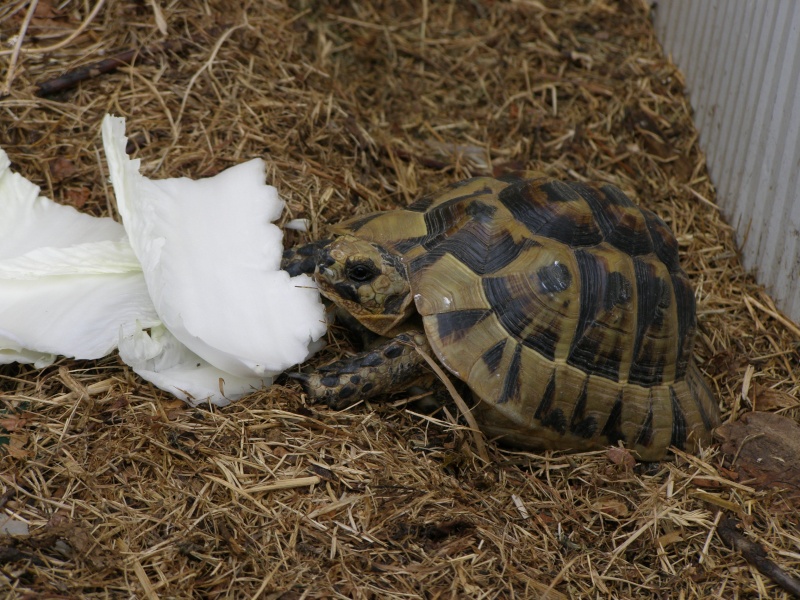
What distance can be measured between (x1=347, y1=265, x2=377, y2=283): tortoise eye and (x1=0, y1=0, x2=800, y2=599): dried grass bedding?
1.08 feet

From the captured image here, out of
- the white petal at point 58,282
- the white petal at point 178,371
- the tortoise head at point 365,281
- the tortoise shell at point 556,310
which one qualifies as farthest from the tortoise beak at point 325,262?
the white petal at point 58,282

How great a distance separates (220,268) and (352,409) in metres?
0.68

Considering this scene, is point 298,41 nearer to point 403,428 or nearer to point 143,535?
point 403,428

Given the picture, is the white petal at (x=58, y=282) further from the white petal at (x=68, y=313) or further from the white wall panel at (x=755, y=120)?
the white wall panel at (x=755, y=120)

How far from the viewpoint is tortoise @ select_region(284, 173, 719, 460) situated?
2787 mm

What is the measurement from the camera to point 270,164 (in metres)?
3.54

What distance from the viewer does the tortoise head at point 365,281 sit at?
2826 millimetres

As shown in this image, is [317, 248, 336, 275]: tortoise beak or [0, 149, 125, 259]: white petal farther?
[0, 149, 125, 259]: white petal

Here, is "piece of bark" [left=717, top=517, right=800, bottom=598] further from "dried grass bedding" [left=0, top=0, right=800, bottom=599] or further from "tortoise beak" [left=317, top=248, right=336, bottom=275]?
"tortoise beak" [left=317, top=248, right=336, bottom=275]

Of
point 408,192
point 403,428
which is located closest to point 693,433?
point 403,428

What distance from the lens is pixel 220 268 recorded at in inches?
113

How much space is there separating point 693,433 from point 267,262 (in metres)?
1.73

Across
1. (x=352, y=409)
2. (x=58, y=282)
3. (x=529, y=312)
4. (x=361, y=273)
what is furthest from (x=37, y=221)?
(x=529, y=312)

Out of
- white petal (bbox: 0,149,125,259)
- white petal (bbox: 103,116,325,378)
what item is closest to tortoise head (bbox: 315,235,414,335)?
white petal (bbox: 103,116,325,378)
